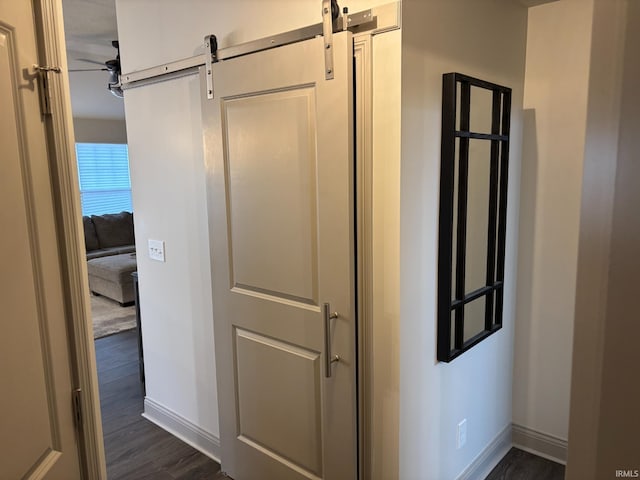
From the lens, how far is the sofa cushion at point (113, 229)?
6.93 meters

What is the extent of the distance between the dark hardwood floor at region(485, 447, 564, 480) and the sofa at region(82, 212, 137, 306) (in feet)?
14.0

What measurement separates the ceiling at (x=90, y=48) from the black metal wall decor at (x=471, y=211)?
236 centimetres

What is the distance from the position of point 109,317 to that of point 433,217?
4.28 m

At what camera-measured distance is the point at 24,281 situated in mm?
977

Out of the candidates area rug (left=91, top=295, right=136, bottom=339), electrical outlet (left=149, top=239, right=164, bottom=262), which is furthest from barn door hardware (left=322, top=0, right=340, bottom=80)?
area rug (left=91, top=295, right=136, bottom=339)

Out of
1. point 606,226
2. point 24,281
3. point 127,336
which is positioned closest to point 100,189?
point 127,336

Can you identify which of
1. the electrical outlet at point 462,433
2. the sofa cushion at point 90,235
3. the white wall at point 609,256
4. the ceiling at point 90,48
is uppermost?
the ceiling at point 90,48

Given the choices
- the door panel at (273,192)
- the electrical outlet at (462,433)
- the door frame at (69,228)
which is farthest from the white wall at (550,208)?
the door frame at (69,228)

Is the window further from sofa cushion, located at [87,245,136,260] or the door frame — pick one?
the door frame

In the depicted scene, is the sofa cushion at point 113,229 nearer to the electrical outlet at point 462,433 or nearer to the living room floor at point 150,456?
the living room floor at point 150,456

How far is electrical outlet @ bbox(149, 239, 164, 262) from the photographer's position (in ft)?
8.61

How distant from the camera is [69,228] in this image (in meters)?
1.12

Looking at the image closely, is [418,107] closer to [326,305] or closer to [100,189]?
[326,305]

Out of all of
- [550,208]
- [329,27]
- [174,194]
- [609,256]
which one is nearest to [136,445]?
[174,194]
